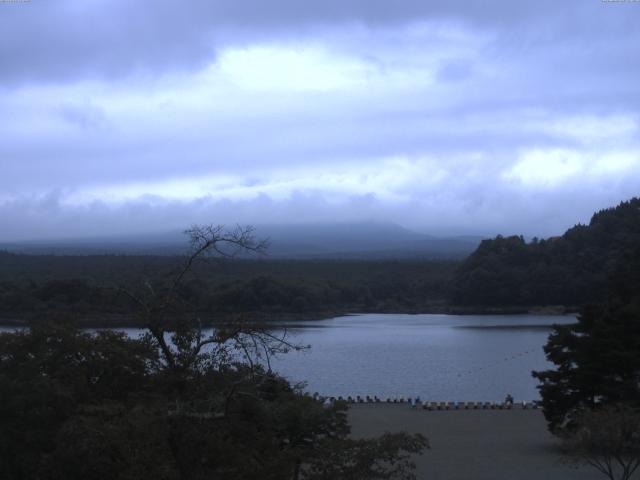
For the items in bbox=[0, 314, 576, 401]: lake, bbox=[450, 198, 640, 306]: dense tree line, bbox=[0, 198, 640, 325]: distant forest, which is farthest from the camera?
bbox=[450, 198, 640, 306]: dense tree line

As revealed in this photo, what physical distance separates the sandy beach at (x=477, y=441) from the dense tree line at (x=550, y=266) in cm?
4092

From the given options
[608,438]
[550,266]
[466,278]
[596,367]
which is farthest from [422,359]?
[550,266]

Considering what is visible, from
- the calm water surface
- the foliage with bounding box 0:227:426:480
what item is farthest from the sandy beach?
the foliage with bounding box 0:227:426:480

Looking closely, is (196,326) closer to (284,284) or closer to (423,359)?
(423,359)

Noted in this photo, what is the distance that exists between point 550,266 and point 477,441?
49446mm

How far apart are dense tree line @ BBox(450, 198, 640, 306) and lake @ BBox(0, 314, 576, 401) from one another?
23.0 ft

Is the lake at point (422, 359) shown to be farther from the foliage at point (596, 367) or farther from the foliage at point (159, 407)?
the foliage at point (159, 407)

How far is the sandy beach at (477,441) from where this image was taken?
13875 millimetres

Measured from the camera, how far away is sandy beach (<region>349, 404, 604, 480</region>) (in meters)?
13.9

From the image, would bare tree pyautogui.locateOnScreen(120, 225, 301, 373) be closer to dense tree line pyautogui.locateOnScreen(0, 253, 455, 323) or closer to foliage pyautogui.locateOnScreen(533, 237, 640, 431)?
foliage pyautogui.locateOnScreen(533, 237, 640, 431)

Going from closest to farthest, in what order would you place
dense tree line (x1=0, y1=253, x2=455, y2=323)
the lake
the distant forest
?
1. the lake
2. dense tree line (x1=0, y1=253, x2=455, y2=323)
3. the distant forest

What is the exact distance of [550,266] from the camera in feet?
211

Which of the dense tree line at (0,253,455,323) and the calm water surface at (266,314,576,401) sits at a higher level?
the dense tree line at (0,253,455,323)

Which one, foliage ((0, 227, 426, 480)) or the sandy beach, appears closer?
foliage ((0, 227, 426, 480))
